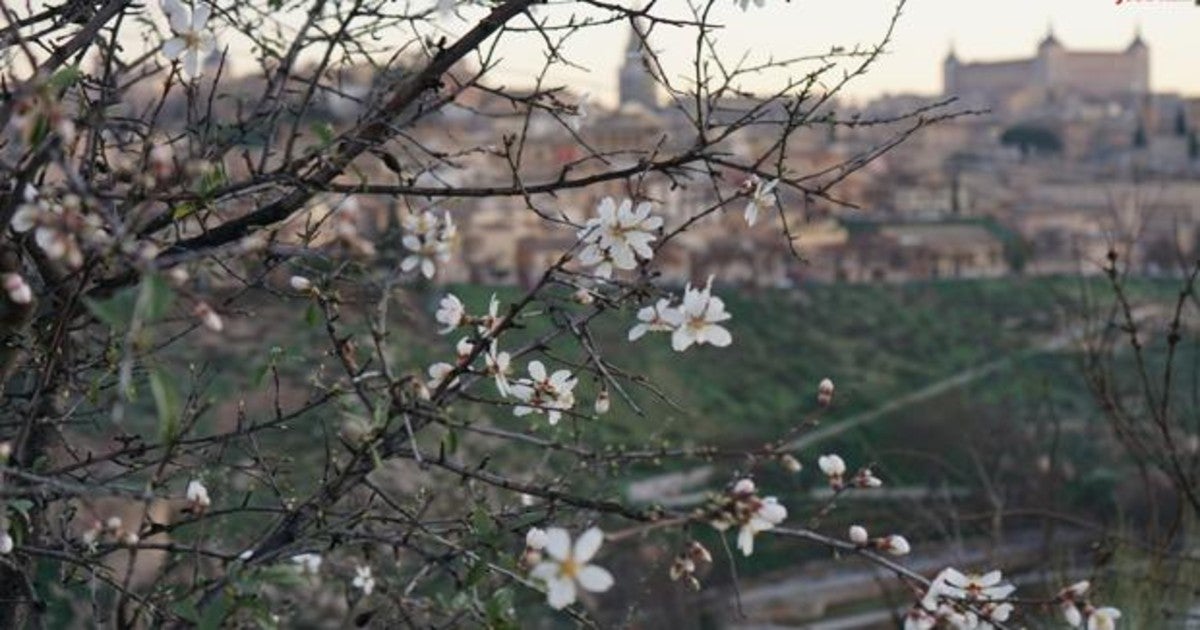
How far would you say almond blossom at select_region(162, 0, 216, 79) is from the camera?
118 centimetres

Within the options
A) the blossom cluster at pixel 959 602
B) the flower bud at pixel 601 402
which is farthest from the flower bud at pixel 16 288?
the blossom cluster at pixel 959 602

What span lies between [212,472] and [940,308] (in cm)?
2277

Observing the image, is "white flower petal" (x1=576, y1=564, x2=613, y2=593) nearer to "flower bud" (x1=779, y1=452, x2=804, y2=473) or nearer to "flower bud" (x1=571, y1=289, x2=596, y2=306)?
"flower bud" (x1=779, y1=452, x2=804, y2=473)

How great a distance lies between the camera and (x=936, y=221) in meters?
28.5

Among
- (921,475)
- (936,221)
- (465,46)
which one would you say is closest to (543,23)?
(465,46)

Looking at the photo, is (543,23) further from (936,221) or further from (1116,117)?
(1116,117)

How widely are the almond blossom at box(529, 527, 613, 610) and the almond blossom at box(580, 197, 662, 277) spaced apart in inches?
16.8

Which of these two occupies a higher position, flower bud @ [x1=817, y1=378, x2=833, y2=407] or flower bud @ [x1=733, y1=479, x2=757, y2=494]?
flower bud @ [x1=733, y1=479, x2=757, y2=494]

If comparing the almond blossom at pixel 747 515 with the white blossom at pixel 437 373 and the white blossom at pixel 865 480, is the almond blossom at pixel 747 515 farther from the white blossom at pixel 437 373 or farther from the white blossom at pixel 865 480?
the white blossom at pixel 437 373

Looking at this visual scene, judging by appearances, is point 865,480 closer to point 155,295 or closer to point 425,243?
point 425,243

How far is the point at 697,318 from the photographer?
1140mm

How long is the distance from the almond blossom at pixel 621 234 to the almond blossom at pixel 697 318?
0.32 ft

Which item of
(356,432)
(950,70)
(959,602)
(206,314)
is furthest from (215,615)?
(950,70)

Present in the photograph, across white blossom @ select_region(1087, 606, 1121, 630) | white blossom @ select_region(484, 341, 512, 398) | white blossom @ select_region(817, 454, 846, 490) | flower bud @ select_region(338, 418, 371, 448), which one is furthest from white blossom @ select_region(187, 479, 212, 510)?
white blossom @ select_region(1087, 606, 1121, 630)
